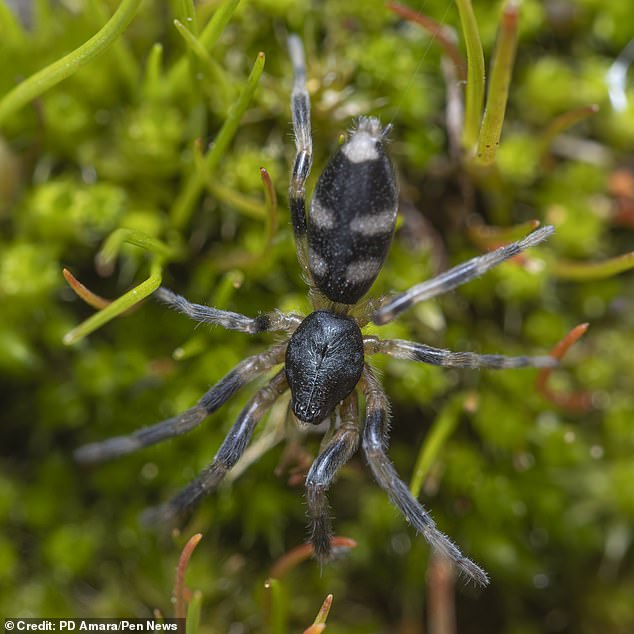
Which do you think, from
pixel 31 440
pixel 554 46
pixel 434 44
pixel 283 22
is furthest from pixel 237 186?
pixel 554 46

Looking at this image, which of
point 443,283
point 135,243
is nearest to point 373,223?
point 443,283

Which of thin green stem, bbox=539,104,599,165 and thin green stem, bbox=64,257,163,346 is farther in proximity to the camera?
thin green stem, bbox=539,104,599,165

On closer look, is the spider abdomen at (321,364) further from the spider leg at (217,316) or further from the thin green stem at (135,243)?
the thin green stem at (135,243)

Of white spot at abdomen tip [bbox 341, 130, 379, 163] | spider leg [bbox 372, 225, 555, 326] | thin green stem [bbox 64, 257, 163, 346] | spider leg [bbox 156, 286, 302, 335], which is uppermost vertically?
white spot at abdomen tip [bbox 341, 130, 379, 163]

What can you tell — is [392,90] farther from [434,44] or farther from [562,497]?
[562,497]

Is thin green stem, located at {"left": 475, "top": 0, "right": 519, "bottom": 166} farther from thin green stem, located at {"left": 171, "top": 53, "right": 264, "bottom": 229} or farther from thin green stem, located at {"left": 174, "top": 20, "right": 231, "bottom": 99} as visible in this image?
thin green stem, located at {"left": 174, "top": 20, "right": 231, "bottom": 99}

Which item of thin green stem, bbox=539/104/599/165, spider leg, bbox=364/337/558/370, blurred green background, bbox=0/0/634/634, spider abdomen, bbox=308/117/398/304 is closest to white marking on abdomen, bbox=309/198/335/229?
spider abdomen, bbox=308/117/398/304

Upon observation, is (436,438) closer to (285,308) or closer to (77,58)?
(285,308)
